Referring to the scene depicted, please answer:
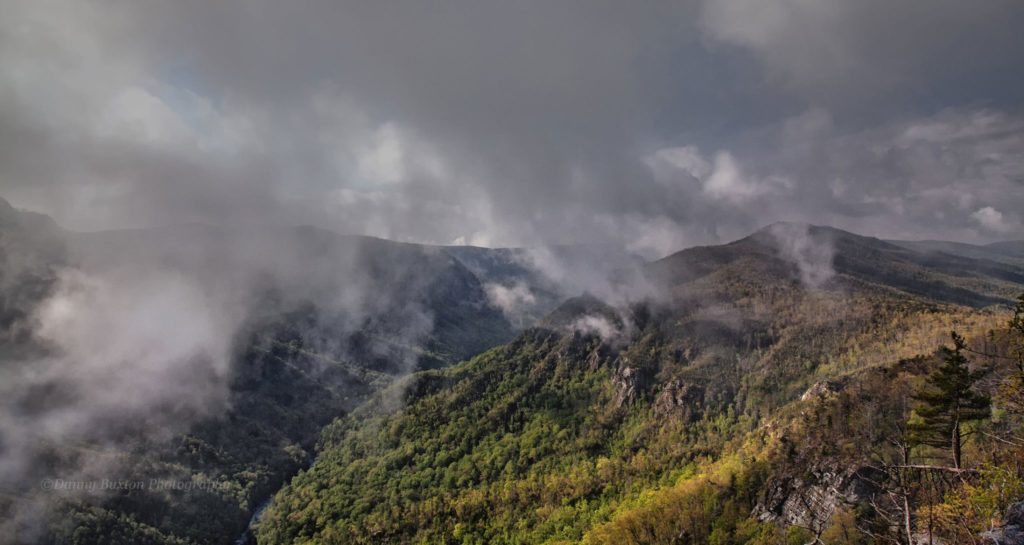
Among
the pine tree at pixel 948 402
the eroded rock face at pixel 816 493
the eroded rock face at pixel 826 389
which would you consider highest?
the pine tree at pixel 948 402

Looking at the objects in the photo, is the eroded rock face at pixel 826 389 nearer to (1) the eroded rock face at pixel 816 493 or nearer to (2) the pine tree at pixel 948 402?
(1) the eroded rock face at pixel 816 493

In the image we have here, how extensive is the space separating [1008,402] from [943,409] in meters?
12.4

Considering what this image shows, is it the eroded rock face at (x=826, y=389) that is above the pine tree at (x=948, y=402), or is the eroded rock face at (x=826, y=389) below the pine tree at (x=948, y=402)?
below

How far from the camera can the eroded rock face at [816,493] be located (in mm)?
95938

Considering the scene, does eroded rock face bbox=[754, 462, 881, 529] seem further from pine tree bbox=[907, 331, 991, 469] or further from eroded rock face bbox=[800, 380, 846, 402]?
eroded rock face bbox=[800, 380, 846, 402]

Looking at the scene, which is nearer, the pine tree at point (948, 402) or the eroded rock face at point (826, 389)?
the pine tree at point (948, 402)

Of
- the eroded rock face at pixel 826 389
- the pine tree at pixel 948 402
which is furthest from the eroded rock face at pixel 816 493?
the eroded rock face at pixel 826 389

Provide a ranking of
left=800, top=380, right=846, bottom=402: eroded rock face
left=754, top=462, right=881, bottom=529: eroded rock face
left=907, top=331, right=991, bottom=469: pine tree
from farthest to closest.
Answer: left=800, top=380, right=846, bottom=402: eroded rock face, left=754, top=462, right=881, bottom=529: eroded rock face, left=907, top=331, right=991, bottom=469: pine tree

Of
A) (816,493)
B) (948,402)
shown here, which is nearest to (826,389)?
(816,493)

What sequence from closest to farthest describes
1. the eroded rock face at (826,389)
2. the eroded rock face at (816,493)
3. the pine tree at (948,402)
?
the pine tree at (948,402)
the eroded rock face at (816,493)
the eroded rock face at (826,389)

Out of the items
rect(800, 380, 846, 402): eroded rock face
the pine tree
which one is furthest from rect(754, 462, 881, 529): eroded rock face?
rect(800, 380, 846, 402): eroded rock face

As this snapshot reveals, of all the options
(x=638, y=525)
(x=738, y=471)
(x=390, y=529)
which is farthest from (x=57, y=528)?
(x=738, y=471)

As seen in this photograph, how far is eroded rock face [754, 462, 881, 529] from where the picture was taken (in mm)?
95938

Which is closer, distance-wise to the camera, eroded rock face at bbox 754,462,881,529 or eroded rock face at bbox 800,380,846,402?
eroded rock face at bbox 754,462,881,529
